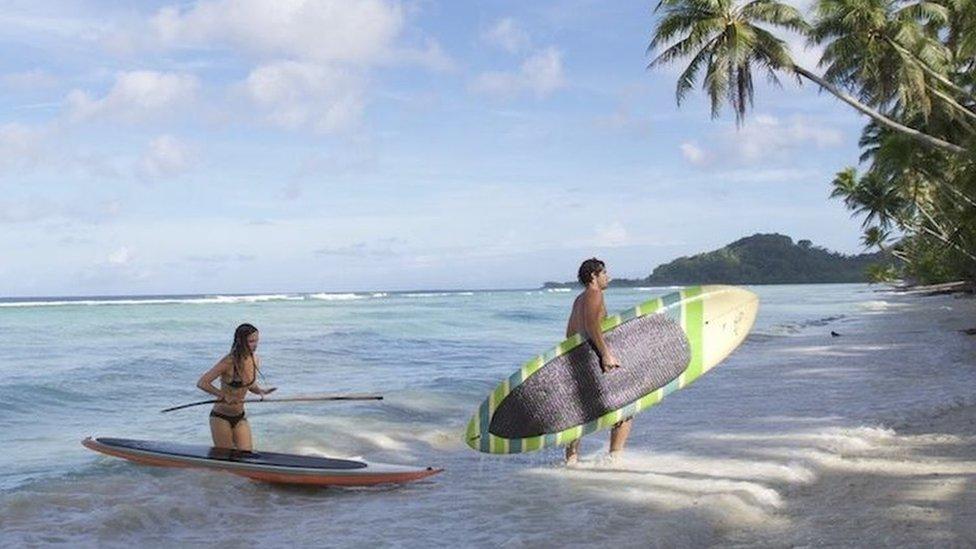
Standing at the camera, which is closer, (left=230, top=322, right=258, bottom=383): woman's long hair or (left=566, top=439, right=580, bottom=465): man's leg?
(left=230, top=322, right=258, bottom=383): woman's long hair

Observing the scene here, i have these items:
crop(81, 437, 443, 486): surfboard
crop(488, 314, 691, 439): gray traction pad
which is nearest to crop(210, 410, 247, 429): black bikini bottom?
crop(81, 437, 443, 486): surfboard

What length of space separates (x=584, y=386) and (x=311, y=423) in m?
4.62

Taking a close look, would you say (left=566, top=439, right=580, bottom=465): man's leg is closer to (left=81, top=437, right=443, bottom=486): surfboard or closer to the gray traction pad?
the gray traction pad

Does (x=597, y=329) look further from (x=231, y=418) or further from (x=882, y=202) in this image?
(x=882, y=202)

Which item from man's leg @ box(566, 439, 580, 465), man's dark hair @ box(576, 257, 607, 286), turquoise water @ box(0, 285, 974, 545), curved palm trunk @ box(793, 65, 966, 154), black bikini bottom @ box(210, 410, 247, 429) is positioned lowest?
turquoise water @ box(0, 285, 974, 545)

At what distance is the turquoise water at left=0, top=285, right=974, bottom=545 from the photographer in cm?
595

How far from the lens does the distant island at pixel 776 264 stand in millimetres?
143000

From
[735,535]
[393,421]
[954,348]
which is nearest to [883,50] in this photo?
[954,348]

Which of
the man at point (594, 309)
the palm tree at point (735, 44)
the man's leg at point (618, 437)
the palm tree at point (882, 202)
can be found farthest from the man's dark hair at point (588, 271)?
the palm tree at point (882, 202)

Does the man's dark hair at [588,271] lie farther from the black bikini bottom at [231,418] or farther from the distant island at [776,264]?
the distant island at [776,264]

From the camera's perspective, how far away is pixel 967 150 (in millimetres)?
20062

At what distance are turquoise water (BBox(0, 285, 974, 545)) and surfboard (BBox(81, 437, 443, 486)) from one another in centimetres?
9

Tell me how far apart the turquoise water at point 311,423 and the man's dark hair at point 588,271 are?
1.61m

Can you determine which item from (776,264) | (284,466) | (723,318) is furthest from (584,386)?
(776,264)
